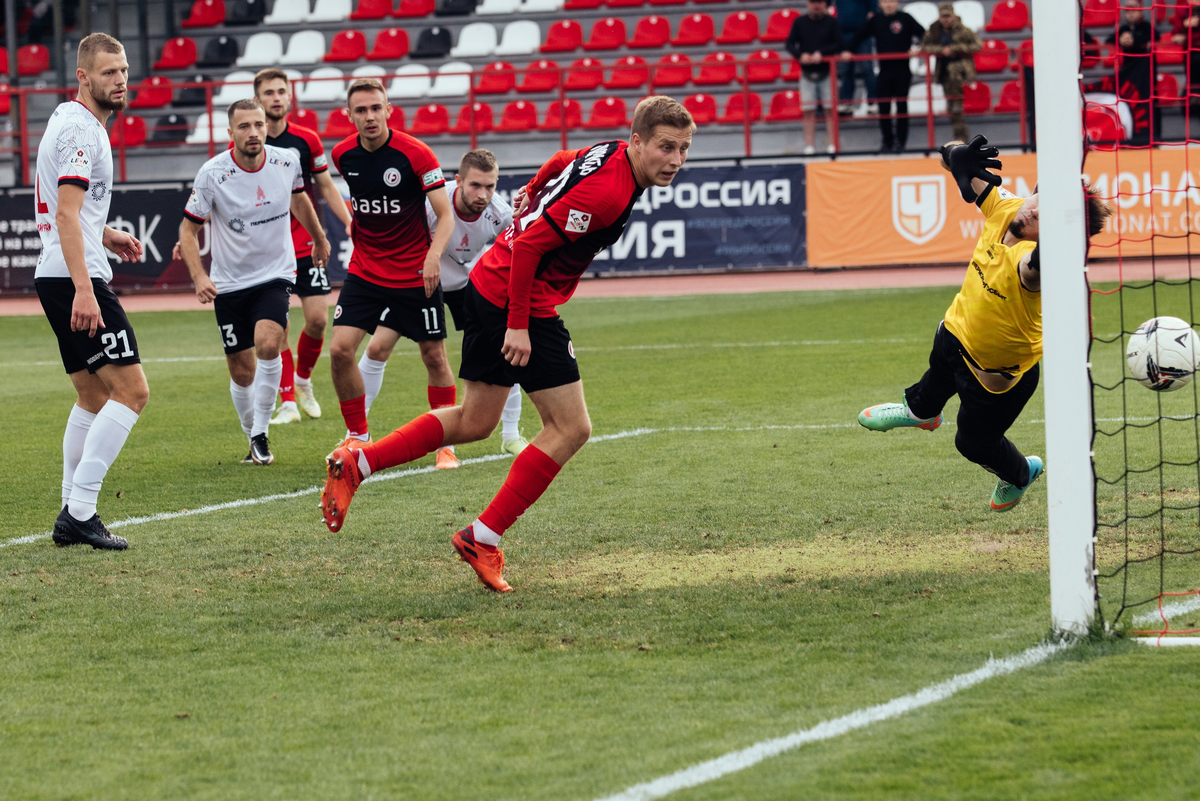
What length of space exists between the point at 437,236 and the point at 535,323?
9.01 ft

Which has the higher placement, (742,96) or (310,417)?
(742,96)

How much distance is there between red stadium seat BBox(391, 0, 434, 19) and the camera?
27109mm

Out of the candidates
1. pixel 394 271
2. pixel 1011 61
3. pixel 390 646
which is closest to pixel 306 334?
pixel 394 271

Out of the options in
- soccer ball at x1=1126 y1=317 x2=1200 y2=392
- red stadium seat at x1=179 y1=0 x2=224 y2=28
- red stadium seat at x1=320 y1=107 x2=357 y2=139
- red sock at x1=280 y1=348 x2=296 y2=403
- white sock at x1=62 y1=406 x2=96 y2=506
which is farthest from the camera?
red stadium seat at x1=179 y1=0 x2=224 y2=28

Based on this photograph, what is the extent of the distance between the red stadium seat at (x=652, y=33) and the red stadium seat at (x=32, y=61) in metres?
11.7

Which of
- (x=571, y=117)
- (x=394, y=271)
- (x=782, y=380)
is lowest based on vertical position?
(x=782, y=380)

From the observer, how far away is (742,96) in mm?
22875

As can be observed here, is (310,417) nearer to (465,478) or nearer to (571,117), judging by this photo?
(465,478)

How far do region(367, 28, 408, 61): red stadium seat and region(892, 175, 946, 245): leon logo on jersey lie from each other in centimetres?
1078

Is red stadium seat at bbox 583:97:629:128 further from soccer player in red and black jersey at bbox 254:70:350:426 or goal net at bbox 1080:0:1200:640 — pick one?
soccer player in red and black jersey at bbox 254:70:350:426

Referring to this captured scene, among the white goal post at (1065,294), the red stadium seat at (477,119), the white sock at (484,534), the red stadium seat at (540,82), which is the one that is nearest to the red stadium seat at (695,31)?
the red stadium seat at (540,82)

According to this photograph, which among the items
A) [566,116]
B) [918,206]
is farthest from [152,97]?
[918,206]

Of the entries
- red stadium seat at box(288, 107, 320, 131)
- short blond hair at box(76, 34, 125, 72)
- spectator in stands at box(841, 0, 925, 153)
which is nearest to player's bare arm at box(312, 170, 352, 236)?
short blond hair at box(76, 34, 125, 72)

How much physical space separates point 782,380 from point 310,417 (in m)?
3.84
